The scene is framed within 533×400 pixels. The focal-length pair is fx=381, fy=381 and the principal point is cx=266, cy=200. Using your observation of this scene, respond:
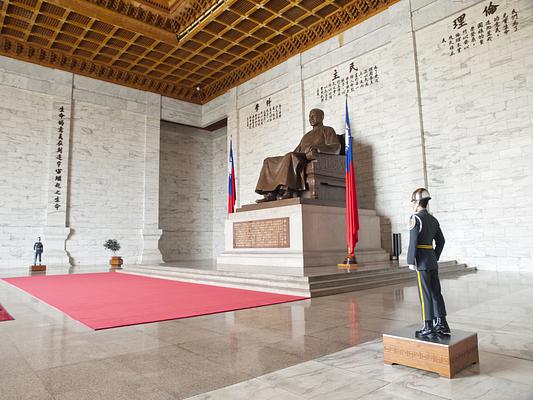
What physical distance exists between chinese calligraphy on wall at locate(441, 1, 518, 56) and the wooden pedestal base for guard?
19.2 feet

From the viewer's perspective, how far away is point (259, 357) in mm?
1769

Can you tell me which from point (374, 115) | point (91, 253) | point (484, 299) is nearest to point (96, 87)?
point (91, 253)

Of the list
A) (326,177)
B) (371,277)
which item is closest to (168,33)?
(326,177)

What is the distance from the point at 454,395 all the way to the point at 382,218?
605 centimetres

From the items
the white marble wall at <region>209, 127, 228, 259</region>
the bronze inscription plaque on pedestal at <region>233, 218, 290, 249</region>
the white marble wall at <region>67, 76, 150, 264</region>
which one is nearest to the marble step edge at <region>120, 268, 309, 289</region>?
the bronze inscription plaque on pedestal at <region>233, 218, 290, 249</region>

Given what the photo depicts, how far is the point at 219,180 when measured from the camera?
12.4m

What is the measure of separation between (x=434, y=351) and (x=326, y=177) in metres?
4.55

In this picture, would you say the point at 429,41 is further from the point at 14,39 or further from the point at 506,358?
the point at 14,39

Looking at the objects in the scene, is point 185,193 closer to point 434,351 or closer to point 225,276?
point 225,276

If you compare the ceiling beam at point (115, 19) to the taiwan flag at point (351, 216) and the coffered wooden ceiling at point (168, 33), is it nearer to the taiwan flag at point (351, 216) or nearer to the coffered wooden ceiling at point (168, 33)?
the coffered wooden ceiling at point (168, 33)

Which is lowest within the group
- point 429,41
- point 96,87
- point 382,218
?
point 382,218

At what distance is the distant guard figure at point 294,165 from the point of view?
229 inches

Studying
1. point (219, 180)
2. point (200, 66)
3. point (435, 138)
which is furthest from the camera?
point (219, 180)

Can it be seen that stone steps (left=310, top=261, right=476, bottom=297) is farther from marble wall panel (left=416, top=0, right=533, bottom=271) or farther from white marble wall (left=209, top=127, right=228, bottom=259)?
white marble wall (left=209, top=127, right=228, bottom=259)
